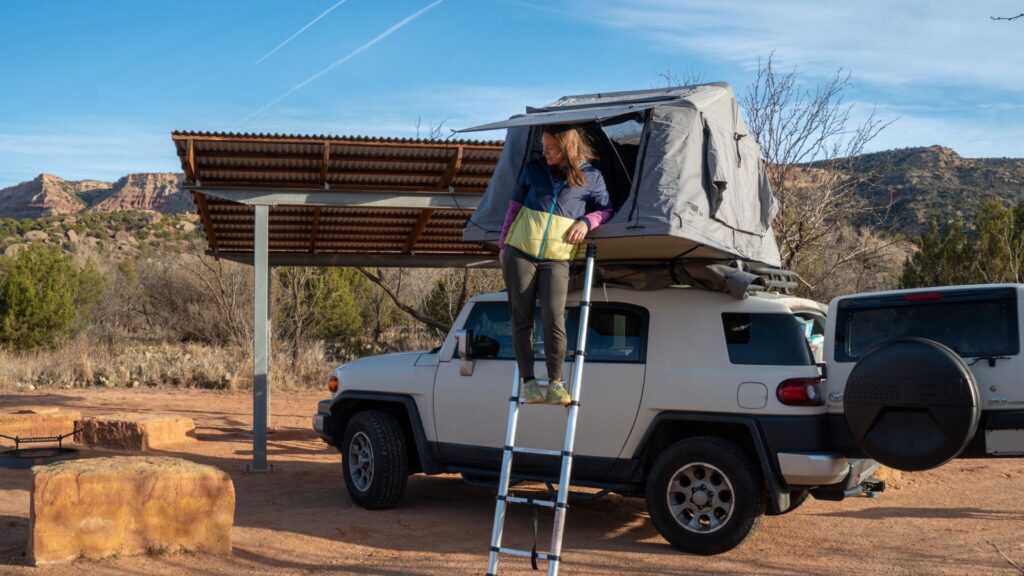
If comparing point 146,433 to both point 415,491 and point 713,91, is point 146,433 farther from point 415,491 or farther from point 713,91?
point 713,91

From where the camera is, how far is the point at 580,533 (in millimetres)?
7758

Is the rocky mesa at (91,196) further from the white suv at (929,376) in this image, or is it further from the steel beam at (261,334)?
the white suv at (929,376)

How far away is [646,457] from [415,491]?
3.19 meters

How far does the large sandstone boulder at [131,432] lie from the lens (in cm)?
1225

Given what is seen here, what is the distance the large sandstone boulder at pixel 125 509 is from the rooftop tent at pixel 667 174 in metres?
2.63

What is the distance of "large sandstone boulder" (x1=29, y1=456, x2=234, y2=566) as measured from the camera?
639 cm

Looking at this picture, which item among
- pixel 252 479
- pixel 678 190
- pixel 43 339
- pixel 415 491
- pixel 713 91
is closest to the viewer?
pixel 678 190

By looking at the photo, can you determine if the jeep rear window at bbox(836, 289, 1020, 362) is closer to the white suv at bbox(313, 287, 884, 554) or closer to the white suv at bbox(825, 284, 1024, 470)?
the white suv at bbox(825, 284, 1024, 470)

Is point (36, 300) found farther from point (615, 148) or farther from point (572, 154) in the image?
point (572, 154)

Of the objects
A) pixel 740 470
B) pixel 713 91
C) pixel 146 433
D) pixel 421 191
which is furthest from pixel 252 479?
pixel 713 91

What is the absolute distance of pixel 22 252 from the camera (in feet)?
81.4

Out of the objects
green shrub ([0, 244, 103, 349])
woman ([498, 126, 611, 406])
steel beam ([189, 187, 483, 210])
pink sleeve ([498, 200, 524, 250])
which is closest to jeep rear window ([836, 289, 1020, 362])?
woman ([498, 126, 611, 406])

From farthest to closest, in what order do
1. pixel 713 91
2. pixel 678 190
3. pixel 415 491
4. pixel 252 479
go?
pixel 252 479 < pixel 415 491 < pixel 713 91 < pixel 678 190

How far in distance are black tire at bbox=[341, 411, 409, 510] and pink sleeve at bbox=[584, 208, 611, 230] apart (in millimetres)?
3243
